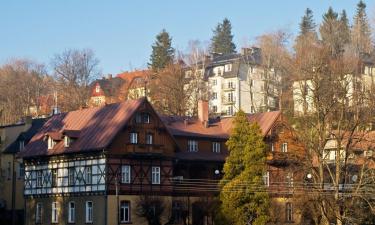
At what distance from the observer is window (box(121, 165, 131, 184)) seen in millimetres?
60188

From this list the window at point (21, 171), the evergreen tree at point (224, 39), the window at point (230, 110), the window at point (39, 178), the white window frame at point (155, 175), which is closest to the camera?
the white window frame at point (155, 175)

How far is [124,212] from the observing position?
59.7 m

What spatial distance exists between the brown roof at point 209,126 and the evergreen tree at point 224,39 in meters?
67.0

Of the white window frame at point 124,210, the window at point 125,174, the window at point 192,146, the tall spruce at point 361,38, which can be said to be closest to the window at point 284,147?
the window at point 192,146

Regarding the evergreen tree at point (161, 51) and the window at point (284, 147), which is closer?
the window at point (284, 147)

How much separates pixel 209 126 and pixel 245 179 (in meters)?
14.7

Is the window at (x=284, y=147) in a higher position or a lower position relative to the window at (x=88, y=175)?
higher

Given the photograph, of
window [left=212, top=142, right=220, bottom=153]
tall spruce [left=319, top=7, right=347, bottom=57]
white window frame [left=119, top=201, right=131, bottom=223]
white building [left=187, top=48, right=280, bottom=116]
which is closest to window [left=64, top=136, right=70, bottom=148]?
white window frame [left=119, top=201, right=131, bottom=223]

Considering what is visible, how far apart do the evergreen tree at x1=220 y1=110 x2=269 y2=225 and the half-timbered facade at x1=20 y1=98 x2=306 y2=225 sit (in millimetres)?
3607

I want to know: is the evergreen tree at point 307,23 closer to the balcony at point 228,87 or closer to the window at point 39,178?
the balcony at point 228,87

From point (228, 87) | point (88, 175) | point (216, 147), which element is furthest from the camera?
point (228, 87)

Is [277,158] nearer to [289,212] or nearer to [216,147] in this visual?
[289,212]

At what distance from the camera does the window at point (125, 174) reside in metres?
60.2

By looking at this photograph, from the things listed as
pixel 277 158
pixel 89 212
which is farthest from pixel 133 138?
pixel 277 158
